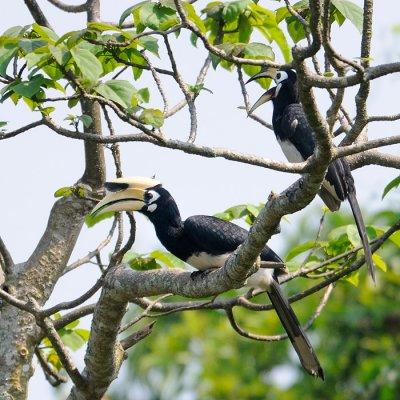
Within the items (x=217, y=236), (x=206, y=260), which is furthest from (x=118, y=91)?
(x=206, y=260)

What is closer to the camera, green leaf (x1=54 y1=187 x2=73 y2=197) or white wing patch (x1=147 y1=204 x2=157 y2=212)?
green leaf (x1=54 y1=187 x2=73 y2=197)

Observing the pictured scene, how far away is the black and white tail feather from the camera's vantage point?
4.91 meters

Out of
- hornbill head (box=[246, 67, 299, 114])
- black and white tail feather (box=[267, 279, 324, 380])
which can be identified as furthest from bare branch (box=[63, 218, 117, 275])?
hornbill head (box=[246, 67, 299, 114])

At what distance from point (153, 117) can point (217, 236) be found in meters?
1.40

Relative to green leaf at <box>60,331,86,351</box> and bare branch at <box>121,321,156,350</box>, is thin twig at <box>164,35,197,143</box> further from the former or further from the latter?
green leaf at <box>60,331,86,351</box>

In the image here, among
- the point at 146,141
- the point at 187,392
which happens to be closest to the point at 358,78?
the point at 146,141

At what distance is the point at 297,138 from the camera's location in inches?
218

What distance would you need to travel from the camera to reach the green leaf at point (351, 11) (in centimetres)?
356

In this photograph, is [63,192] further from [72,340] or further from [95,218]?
[72,340]

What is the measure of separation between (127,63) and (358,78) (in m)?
1.22

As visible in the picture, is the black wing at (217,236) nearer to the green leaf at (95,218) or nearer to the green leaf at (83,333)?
the green leaf at (95,218)

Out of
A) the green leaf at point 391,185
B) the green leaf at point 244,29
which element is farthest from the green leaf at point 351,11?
the green leaf at point 244,29

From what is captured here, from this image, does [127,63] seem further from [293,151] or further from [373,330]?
[373,330]

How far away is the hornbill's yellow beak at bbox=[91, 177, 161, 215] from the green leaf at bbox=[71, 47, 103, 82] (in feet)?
3.37
